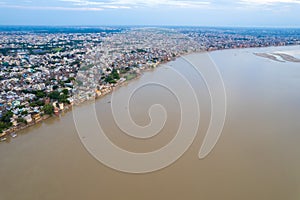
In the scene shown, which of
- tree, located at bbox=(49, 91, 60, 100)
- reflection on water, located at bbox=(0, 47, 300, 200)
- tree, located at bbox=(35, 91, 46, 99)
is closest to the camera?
reflection on water, located at bbox=(0, 47, 300, 200)

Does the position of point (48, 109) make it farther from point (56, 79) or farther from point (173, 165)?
point (173, 165)

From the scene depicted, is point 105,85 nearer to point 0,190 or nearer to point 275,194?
point 0,190

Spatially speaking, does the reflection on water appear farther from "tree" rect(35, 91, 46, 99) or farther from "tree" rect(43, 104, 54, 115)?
"tree" rect(35, 91, 46, 99)

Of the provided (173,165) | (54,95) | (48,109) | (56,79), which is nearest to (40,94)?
(54,95)

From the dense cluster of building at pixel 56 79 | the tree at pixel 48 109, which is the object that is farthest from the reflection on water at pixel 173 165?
the dense cluster of building at pixel 56 79

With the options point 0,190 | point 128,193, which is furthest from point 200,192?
point 0,190

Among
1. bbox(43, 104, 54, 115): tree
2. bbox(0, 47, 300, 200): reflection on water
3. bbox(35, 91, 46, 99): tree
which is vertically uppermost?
bbox(35, 91, 46, 99): tree

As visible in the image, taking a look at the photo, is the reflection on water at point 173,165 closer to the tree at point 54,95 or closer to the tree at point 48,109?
the tree at point 48,109

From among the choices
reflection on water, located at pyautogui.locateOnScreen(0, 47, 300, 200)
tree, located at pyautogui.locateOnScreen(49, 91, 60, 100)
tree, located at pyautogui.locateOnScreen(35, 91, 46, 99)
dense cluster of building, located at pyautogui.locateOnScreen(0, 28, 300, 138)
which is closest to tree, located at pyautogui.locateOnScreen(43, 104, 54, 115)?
dense cluster of building, located at pyautogui.locateOnScreen(0, 28, 300, 138)
